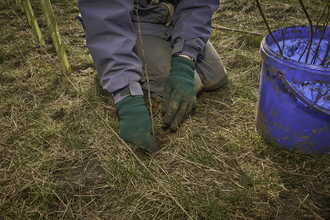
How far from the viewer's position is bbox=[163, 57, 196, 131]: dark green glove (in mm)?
1537

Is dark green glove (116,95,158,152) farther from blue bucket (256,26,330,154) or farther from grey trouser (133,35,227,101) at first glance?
blue bucket (256,26,330,154)

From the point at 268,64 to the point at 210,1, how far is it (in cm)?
95

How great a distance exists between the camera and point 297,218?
108 cm

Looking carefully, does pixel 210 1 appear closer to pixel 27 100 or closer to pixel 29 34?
pixel 27 100

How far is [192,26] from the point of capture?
1818 millimetres

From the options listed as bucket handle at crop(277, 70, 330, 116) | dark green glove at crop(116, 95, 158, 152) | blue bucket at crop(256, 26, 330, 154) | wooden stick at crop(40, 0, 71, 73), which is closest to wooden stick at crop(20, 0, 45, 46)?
wooden stick at crop(40, 0, 71, 73)

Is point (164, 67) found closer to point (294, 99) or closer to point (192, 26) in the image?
point (192, 26)

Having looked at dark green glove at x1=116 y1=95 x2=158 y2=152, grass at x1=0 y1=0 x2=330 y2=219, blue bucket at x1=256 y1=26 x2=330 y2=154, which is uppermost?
blue bucket at x1=256 y1=26 x2=330 y2=154

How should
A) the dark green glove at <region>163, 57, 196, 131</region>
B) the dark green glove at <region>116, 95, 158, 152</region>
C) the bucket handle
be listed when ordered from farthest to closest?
the dark green glove at <region>163, 57, 196, 131</region> < the dark green glove at <region>116, 95, 158, 152</region> < the bucket handle

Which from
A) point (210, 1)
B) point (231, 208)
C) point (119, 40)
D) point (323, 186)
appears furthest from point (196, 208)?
point (210, 1)

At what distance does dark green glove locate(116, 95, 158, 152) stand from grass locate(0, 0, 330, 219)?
7 centimetres

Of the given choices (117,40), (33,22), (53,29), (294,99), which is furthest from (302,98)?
(33,22)

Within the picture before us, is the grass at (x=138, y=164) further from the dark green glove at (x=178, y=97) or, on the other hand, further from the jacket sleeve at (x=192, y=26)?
the jacket sleeve at (x=192, y=26)

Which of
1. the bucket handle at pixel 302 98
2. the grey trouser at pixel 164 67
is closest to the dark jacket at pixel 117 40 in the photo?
the grey trouser at pixel 164 67
